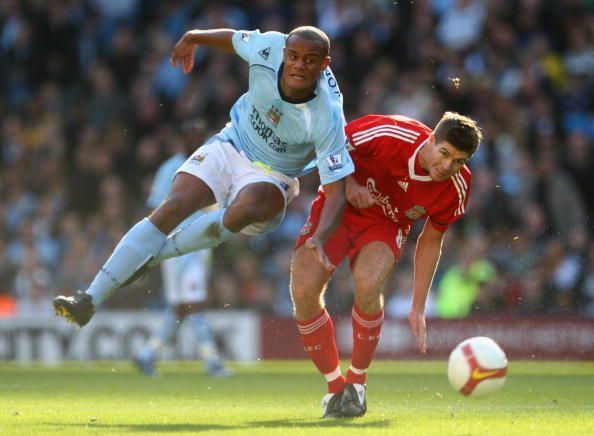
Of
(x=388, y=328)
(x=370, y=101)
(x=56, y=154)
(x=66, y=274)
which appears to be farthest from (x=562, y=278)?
(x=56, y=154)

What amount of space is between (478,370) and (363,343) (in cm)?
91

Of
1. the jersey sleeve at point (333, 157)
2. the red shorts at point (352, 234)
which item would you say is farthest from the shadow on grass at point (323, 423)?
the jersey sleeve at point (333, 157)

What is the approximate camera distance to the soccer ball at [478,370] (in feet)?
24.2

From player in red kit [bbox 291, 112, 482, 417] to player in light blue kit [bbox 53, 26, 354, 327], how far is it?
1.08 feet

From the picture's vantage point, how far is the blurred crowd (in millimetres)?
14656

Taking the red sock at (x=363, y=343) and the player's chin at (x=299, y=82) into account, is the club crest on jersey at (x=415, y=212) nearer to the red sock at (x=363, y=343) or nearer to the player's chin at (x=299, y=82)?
the red sock at (x=363, y=343)

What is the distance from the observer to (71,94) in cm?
1869

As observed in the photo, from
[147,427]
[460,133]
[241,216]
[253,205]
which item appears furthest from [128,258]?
[460,133]

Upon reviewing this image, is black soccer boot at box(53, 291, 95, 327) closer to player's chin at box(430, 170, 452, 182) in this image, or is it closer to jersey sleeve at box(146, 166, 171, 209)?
player's chin at box(430, 170, 452, 182)

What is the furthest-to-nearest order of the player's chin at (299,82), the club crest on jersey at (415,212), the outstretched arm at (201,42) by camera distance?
the outstretched arm at (201,42)
the club crest on jersey at (415,212)
the player's chin at (299,82)

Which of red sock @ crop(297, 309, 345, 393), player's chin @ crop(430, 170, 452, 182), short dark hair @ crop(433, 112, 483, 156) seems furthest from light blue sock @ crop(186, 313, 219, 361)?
short dark hair @ crop(433, 112, 483, 156)

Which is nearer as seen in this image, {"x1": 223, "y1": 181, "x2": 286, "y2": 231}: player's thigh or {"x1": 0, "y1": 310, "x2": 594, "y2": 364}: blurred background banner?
{"x1": 223, "y1": 181, "x2": 286, "y2": 231}: player's thigh

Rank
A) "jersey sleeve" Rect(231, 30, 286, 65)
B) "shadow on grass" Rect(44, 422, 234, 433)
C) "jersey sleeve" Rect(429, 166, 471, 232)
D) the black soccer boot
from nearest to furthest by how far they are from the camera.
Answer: "shadow on grass" Rect(44, 422, 234, 433), the black soccer boot, "jersey sleeve" Rect(429, 166, 471, 232), "jersey sleeve" Rect(231, 30, 286, 65)

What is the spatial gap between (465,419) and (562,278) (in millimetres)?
6699
